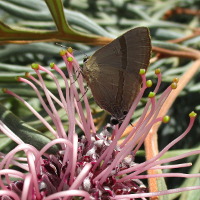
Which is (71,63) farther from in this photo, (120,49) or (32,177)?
(32,177)

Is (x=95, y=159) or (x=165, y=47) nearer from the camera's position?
(x=95, y=159)

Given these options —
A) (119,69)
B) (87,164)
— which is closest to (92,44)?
(119,69)

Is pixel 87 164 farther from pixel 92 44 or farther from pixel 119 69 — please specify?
pixel 92 44

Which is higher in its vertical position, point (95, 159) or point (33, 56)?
point (33, 56)

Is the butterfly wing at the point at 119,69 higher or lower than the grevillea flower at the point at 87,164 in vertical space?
higher

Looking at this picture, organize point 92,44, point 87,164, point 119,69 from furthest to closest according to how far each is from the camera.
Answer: point 92,44 → point 119,69 → point 87,164

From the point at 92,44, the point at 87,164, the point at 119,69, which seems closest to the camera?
the point at 87,164

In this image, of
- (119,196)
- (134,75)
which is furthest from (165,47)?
(119,196)

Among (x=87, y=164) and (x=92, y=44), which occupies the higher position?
(x=92, y=44)

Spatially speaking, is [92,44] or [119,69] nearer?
[119,69]
